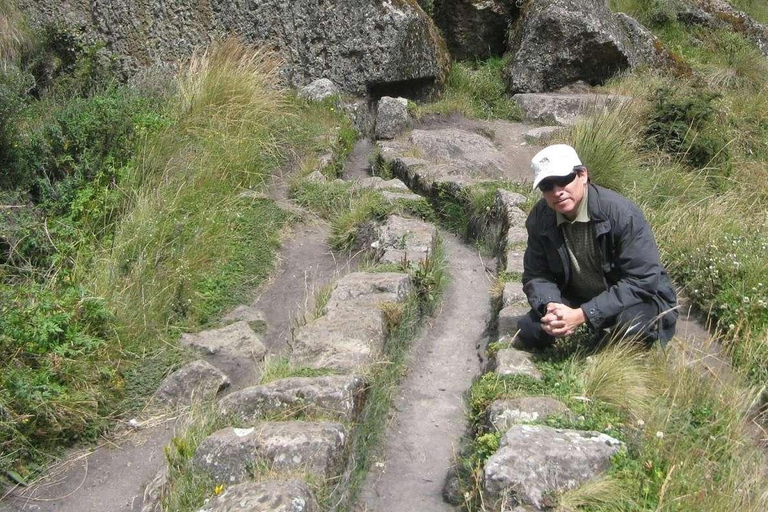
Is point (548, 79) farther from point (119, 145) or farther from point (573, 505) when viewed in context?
point (573, 505)

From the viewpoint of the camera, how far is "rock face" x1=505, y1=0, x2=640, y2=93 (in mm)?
10531

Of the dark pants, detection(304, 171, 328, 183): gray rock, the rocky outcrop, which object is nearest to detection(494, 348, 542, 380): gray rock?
the dark pants

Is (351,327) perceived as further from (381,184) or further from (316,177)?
(316,177)

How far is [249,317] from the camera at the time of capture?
5.69 metres

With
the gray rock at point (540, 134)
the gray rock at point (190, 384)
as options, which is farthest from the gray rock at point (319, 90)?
the gray rock at point (190, 384)

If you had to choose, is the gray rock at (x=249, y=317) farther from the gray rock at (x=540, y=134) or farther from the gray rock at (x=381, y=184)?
the gray rock at (x=540, y=134)

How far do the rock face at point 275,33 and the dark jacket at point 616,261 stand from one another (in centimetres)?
592

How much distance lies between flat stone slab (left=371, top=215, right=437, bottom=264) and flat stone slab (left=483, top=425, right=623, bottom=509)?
2528 millimetres

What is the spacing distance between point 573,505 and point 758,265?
9.02ft

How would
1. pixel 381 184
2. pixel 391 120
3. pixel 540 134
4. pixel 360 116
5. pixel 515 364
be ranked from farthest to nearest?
pixel 360 116
pixel 391 120
pixel 540 134
pixel 381 184
pixel 515 364

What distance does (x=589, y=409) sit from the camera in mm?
3771

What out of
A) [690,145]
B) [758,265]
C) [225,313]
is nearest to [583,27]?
[690,145]

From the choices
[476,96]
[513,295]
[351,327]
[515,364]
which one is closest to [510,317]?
[513,295]

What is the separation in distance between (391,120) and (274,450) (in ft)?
20.1
